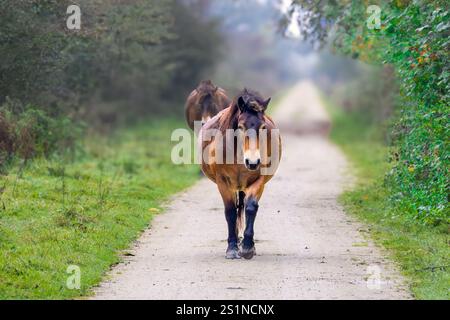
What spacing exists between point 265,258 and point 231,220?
66 centimetres

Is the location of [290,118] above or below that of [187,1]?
below

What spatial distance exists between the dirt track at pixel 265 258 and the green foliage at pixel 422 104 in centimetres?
100

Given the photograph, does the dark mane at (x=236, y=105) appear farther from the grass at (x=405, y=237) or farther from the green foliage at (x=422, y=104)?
the grass at (x=405, y=237)

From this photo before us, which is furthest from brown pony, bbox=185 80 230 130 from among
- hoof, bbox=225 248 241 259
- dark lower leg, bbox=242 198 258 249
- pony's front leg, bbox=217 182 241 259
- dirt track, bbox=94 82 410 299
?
hoof, bbox=225 248 241 259

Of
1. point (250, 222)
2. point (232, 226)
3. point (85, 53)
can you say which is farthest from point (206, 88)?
point (250, 222)

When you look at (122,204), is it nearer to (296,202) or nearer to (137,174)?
(296,202)

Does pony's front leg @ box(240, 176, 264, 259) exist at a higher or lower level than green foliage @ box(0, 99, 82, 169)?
lower

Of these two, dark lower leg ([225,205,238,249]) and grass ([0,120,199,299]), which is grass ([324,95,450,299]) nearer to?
dark lower leg ([225,205,238,249])

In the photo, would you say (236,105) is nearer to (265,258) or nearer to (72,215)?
(265,258)

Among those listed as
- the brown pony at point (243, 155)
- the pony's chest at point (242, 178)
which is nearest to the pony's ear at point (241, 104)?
the brown pony at point (243, 155)

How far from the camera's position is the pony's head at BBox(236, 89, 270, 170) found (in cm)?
1053

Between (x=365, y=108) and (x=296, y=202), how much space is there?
27494mm

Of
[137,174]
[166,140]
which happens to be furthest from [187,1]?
[137,174]
